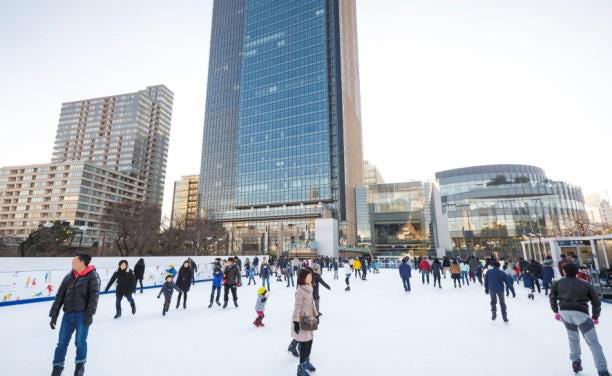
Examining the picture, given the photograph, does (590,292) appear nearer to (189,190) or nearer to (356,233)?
(356,233)

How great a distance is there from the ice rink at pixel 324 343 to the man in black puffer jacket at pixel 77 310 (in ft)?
2.18

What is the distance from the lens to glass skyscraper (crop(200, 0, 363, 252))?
258 ft

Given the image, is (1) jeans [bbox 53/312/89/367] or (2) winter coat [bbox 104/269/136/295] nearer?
(1) jeans [bbox 53/312/89/367]

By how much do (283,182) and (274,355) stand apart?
253ft

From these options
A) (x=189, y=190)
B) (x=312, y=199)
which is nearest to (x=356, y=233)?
(x=312, y=199)

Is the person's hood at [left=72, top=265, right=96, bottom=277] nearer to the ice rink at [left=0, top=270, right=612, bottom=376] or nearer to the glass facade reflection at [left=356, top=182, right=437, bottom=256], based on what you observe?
the ice rink at [left=0, top=270, right=612, bottom=376]

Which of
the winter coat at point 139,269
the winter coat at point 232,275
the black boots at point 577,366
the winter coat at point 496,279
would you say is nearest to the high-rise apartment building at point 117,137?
the winter coat at point 139,269

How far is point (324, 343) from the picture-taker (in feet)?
20.6

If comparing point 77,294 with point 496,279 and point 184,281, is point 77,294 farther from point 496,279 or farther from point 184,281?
point 496,279

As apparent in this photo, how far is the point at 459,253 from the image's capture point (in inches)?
2495

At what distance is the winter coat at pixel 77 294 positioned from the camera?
14.1 feet

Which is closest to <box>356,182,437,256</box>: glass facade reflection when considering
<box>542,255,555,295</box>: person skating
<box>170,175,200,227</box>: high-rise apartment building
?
<box>542,255,555,295</box>: person skating

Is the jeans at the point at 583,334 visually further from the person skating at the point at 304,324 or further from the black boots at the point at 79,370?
the black boots at the point at 79,370

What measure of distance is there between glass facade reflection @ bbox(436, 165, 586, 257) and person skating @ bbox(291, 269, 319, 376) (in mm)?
67554
